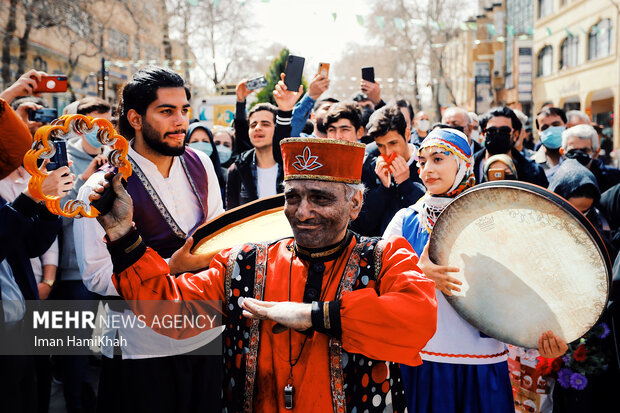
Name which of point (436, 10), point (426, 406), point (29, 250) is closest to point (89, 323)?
point (29, 250)

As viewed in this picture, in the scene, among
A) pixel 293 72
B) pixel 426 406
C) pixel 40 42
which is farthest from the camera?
pixel 40 42

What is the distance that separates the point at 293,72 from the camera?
4.04 metres

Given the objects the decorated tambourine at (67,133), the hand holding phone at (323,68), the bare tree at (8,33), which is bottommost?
the decorated tambourine at (67,133)

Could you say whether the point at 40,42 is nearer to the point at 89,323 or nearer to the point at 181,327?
the point at 89,323

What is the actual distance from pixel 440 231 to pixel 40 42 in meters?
25.3

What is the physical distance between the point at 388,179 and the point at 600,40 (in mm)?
24640

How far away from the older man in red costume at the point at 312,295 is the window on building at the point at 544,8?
30393 mm

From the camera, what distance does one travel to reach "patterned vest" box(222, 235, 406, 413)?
2.00m

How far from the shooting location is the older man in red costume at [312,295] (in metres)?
1.85

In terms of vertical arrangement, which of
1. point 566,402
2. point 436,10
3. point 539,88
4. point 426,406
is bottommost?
point 566,402

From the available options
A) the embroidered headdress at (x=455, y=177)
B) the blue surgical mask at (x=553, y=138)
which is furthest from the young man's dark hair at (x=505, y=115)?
the embroidered headdress at (x=455, y=177)

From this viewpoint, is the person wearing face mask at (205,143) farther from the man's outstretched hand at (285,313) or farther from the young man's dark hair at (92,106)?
the man's outstretched hand at (285,313)

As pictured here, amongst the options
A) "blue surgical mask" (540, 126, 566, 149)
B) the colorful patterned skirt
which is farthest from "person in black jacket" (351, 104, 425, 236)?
"blue surgical mask" (540, 126, 566, 149)

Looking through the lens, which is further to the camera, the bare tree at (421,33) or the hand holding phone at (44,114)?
the bare tree at (421,33)
